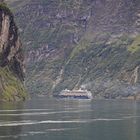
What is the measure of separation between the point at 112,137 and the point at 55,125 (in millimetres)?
30635

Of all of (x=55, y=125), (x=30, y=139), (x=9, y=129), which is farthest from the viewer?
(x=55, y=125)

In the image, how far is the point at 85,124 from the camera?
174m

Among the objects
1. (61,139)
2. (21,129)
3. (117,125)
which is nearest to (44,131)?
(21,129)

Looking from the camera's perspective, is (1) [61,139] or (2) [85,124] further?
(2) [85,124]

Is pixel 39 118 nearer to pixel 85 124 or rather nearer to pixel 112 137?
pixel 85 124

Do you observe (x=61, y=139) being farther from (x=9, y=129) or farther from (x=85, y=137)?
(x=9, y=129)

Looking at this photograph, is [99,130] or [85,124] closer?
[99,130]

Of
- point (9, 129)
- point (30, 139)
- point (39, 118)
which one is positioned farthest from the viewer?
point (39, 118)

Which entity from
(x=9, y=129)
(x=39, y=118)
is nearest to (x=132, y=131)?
(x=9, y=129)

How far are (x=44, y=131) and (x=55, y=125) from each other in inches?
694

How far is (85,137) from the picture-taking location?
13988 cm

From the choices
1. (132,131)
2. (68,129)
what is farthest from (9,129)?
(132,131)

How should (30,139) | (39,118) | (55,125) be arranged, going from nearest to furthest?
1. (30,139)
2. (55,125)
3. (39,118)

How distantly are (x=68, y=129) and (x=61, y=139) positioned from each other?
22.2 metres
